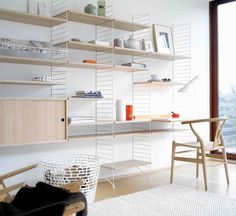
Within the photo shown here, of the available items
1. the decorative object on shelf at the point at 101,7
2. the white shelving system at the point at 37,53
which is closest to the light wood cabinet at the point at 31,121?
the white shelving system at the point at 37,53

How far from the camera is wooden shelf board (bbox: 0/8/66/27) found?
309cm

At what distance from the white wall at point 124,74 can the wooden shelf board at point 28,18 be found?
0.09m

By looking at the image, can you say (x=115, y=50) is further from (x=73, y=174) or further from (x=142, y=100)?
(x=73, y=174)

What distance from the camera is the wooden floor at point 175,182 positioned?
11.6 feet

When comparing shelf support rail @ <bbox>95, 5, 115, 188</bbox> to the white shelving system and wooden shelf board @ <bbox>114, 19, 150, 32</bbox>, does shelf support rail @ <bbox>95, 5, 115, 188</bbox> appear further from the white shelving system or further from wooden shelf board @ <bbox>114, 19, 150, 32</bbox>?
the white shelving system

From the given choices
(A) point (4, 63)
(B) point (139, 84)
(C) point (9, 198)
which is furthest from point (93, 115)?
(C) point (9, 198)

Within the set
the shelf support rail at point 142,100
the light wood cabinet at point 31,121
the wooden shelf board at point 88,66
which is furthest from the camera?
the shelf support rail at point 142,100

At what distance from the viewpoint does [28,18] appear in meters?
3.26

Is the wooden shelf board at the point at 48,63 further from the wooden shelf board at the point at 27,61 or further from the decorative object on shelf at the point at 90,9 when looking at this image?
the decorative object on shelf at the point at 90,9

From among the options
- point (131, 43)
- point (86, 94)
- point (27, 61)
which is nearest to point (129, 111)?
point (86, 94)

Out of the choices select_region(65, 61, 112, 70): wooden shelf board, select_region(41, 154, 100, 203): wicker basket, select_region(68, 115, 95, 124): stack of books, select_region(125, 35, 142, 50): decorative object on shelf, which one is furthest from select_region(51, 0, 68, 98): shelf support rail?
select_region(41, 154, 100, 203): wicker basket

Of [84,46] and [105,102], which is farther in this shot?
[105,102]

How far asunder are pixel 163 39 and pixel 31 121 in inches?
92.5

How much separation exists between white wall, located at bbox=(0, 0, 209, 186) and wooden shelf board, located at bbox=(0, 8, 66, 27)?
9 cm
